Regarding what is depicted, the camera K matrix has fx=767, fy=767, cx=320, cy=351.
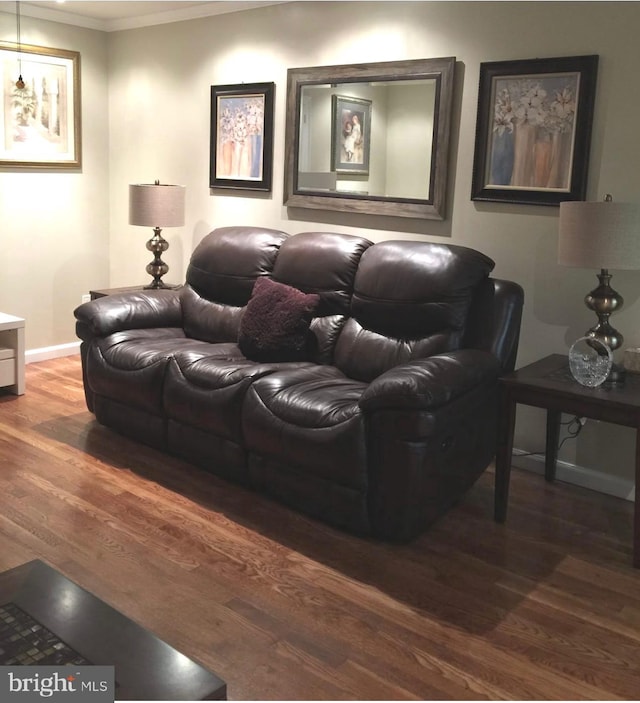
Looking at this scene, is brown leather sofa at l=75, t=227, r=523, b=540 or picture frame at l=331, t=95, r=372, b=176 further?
picture frame at l=331, t=95, r=372, b=176

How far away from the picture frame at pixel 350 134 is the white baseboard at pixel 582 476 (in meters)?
1.69

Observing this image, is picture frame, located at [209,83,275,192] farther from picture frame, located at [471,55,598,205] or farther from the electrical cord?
the electrical cord

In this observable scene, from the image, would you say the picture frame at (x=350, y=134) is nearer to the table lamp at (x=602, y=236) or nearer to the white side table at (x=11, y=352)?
the table lamp at (x=602, y=236)

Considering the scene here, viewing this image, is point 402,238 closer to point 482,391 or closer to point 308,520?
point 482,391

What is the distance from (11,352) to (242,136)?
1.90 metres

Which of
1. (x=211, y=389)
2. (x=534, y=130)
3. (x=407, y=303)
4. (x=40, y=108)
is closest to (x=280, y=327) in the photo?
(x=211, y=389)

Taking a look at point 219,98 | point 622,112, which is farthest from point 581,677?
point 219,98

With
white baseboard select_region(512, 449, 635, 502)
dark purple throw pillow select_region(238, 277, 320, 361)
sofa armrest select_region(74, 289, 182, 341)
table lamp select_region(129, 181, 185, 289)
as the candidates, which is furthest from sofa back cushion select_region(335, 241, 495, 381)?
table lamp select_region(129, 181, 185, 289)

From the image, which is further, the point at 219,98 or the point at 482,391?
the point at 219,98

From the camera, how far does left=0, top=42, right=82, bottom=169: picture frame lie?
195 inches

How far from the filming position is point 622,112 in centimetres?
322

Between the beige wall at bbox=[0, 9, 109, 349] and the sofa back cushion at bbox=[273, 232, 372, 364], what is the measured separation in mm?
2266

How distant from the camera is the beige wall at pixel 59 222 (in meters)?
5.13

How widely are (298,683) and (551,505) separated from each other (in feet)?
5.35
